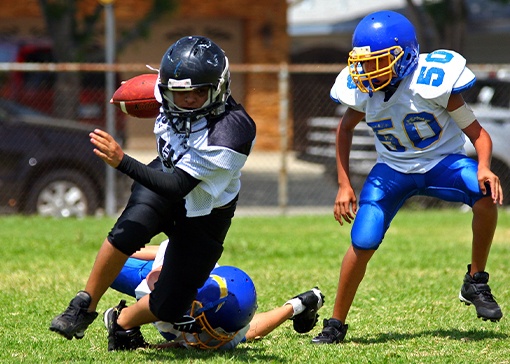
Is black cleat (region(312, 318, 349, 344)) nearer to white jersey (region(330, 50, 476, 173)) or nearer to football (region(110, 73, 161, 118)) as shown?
white jersey (region(330, 50, 476, 173))

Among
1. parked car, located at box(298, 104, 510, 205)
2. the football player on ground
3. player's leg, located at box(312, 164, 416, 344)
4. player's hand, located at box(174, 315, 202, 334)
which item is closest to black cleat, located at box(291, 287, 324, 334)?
the football player on ground

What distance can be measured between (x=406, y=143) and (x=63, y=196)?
6392 millimetres

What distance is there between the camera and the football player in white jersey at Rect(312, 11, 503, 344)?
4910mm

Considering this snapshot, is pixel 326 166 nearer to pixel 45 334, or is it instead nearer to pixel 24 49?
pixel 24 49

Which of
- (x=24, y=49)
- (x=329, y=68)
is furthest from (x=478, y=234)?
(x=24, y=49)

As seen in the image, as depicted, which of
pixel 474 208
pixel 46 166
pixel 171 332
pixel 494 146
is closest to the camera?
pixel 171 332

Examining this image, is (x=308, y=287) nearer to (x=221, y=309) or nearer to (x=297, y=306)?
(x=297, y=306)

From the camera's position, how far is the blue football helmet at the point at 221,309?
4.60m

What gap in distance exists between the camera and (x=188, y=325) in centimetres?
457

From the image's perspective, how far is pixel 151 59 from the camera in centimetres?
1997

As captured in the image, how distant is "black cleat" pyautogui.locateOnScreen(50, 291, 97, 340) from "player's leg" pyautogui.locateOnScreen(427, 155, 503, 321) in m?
1.97

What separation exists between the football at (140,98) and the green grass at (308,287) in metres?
1.21

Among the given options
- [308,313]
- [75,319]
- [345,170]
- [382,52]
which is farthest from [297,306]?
[382,52]

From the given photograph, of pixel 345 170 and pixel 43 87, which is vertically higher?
pixel 345 170
